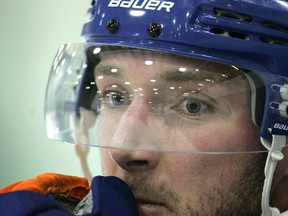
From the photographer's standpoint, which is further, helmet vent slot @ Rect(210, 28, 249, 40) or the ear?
the ear

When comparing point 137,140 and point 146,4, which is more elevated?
point 146,4

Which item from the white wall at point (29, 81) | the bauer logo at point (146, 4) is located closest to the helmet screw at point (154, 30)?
the bauer logo at point (146, 4)

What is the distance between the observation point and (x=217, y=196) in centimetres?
87

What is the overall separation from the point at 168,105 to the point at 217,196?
0.21 metres

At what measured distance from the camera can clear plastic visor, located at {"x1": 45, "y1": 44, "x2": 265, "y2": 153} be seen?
0.83 m

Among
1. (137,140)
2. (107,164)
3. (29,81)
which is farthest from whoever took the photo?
(29,81)

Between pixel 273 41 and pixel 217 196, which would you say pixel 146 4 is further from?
pixel 217 196

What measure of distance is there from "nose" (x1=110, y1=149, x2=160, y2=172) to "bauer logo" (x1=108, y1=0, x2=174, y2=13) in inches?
10.7

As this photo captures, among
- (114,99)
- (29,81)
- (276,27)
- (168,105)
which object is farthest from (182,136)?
(29,81)

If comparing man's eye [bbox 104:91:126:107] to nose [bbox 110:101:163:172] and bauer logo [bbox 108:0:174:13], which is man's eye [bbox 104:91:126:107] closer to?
nose [bbox 110:101:163:172]

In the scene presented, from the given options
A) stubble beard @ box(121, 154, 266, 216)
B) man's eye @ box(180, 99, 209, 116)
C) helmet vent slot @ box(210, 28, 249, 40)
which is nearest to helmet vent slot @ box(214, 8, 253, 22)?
helmet vent slot @ box(210, 28, 249, 40)

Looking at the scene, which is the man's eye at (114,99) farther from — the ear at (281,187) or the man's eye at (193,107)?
the ear at (281,187)

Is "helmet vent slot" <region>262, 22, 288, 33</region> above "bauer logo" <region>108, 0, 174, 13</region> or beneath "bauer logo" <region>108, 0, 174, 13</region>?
beneath

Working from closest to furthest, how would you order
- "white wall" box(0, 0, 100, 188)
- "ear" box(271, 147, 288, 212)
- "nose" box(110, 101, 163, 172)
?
"nose" box(110, 101, 163, 172) → "ear" box(271, 147, 288, 212) → "white wall" box(0, 0, 100, 188)
